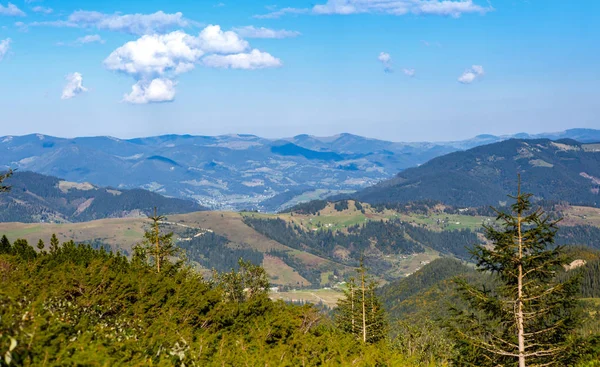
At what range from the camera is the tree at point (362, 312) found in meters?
71.8

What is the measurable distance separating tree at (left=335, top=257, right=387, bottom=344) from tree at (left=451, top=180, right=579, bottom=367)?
37.1 meters

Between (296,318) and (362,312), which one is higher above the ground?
(296,318)

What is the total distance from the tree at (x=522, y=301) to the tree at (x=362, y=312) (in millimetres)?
37090

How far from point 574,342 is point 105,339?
2660 centimetres

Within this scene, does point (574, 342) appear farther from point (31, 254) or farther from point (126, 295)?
point (31, 254)

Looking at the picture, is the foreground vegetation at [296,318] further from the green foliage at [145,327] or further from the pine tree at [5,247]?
the pine tree at [5,247]

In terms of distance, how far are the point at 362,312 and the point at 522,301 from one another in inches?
1688

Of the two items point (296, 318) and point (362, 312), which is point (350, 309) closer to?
point (362, 312)

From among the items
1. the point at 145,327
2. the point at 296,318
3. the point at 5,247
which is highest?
the point at 145,327

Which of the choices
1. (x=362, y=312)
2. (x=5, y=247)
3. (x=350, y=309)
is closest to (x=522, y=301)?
(x=362, y=312)

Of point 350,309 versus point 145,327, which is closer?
point 145,327

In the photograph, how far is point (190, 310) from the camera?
118 ft

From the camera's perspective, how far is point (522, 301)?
31750mm

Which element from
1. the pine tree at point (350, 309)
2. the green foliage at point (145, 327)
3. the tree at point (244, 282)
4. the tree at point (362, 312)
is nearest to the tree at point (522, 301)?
the green foliage at point (145, 327)
